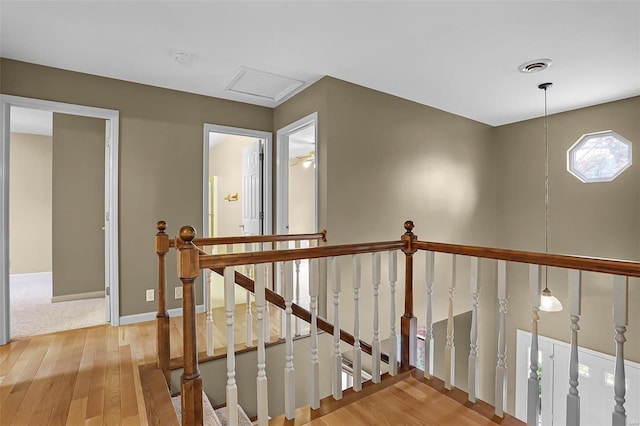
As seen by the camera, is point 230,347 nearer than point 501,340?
Yes

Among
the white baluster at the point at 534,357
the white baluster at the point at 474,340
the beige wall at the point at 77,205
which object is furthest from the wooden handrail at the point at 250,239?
the beige wall at the point at 77,205

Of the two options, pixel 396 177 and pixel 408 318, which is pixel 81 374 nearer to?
pixel 408 318

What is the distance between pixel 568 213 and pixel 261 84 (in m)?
4.10

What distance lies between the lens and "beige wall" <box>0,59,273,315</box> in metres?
3.05

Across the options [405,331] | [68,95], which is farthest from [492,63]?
[68,95]

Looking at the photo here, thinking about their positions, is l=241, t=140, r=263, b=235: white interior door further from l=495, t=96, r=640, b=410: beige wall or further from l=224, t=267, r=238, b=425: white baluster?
l=495, t=96, r=640, b=410: beige wall

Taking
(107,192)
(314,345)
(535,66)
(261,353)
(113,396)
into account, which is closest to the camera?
(261,353)

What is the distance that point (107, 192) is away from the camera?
314cm

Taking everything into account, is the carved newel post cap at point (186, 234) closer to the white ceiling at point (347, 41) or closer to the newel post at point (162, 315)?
the newel post at point (162, 315)

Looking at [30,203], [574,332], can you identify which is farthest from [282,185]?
[30,203]

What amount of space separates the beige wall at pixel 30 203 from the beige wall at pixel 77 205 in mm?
1768

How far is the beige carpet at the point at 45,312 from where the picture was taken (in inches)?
121

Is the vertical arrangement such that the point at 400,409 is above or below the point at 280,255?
below

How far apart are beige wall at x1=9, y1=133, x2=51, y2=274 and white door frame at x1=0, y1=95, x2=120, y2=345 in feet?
10.2
